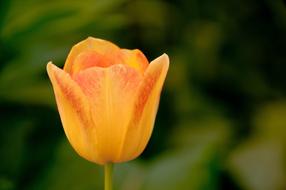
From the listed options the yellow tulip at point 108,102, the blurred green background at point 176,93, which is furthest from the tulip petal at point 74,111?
the blurred green background at point 176,93

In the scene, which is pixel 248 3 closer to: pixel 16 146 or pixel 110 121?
pixel 16 146

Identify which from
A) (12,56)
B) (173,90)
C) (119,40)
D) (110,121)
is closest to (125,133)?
(110,121)

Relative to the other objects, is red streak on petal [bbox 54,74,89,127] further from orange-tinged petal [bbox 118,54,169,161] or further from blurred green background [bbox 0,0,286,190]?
blurred green background [bbox 0,0,286,190]

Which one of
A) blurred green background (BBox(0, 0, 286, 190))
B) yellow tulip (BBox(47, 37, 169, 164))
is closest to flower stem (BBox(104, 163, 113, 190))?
yellow tulip (BBox(47, 37, 169, 164))

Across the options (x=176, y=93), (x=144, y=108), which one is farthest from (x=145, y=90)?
(x=176, y=93)

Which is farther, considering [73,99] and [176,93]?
Result: [176,93]

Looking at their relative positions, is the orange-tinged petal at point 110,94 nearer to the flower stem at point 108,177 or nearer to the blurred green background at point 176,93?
the flower stem at point 108,177

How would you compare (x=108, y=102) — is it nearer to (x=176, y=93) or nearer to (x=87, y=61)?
(x=87, y=61)
